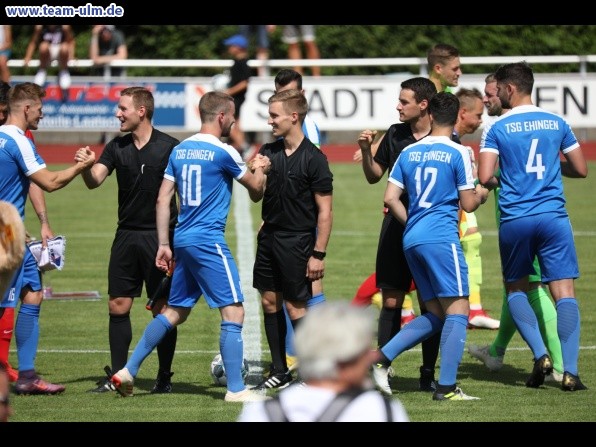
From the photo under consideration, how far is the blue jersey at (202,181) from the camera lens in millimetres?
7922

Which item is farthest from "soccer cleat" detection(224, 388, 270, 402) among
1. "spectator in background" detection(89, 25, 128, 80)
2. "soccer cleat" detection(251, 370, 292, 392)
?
"spectator in background" detection(89, 25, 128, 80)

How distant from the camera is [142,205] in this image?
8539mm

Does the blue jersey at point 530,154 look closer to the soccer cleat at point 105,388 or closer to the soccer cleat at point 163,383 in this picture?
the soccer cleat at point 163,383

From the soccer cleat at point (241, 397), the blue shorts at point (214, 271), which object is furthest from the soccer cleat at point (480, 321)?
the blue shorts at point (214, 271)

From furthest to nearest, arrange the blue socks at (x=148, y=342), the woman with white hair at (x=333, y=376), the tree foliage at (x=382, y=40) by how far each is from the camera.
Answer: the tree foliage at (x=382, y=40) → the blue socks at (x=148, y=342) → the woman with white hair at (x=333, y=376)

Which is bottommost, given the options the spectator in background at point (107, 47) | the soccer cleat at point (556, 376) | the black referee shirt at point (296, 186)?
the soccer cleat at point (556, 376)

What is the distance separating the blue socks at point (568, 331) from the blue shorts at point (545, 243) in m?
0.20

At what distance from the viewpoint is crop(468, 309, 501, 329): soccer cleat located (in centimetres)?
1085

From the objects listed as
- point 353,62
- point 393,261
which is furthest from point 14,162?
point 353,62

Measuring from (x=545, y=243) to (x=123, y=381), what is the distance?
3.06 metres

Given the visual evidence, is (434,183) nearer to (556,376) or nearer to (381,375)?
(381,375)
